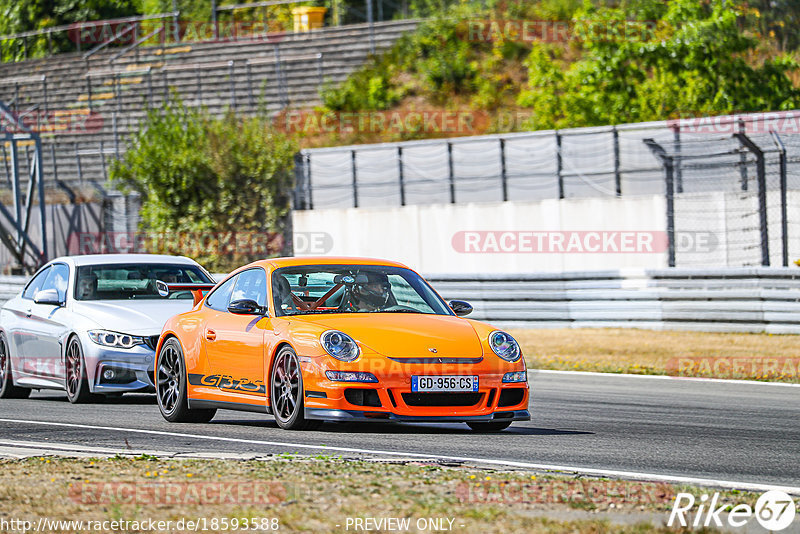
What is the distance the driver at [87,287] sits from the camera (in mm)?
13094

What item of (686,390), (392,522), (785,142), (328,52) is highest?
(328,52)

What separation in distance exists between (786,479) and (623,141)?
18204 millimetres

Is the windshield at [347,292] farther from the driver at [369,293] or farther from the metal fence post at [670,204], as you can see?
the metal fence post at [670,204]

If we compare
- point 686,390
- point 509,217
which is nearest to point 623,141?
point 509,217

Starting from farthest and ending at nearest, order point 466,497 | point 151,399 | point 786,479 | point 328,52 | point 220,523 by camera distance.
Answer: point 328,52, point 151,399, point 786,479, point 466,497, point 220,523

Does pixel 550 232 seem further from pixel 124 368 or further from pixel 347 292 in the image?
pixel 347 292

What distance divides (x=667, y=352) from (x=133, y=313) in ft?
25.9

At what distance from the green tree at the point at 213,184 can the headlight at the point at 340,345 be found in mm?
21763

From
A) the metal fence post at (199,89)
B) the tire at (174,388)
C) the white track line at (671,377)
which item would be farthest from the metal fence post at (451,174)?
the tire at (174,388)

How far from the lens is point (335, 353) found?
9086 millimetres

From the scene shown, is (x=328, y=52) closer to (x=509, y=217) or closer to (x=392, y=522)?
(x=509, y=217)

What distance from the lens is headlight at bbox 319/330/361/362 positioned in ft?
29.8

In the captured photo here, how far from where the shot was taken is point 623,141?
25188 mm

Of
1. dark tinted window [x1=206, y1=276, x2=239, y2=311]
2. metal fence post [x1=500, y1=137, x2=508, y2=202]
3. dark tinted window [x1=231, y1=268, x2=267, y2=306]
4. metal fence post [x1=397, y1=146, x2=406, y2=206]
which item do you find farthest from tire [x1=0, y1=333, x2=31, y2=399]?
metal fence post [x1=397, y1=146, x2=406, y2=206]
